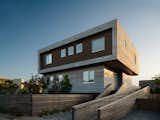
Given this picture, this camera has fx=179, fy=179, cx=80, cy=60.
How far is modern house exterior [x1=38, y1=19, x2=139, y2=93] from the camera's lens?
16.9 metres

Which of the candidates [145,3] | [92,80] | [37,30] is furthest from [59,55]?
[145,3]

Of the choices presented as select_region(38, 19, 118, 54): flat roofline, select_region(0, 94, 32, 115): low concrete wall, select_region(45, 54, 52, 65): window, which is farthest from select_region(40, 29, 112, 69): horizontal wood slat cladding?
select_region(0, 94, 32, 115): low concrete wall

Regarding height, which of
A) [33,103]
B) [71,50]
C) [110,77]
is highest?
[71,50]

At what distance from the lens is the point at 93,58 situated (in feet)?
59.5

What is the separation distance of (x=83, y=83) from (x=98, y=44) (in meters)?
4.72

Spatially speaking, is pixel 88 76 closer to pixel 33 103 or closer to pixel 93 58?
pixel 93 58

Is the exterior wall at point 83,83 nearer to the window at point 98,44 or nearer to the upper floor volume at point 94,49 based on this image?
the upper floor volume at point 94,49

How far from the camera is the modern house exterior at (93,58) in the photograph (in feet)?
55.4

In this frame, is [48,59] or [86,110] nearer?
[86,110]

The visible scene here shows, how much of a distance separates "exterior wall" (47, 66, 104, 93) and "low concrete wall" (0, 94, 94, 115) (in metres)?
4.24

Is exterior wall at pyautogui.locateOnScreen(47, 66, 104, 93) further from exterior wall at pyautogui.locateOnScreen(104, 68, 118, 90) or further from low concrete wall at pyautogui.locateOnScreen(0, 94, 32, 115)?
low concrete wall at pyautogui.locateOnScreen(0, 94, 32, 115)

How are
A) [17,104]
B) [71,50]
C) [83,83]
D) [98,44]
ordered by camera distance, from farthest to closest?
1. [71,50]
2. [83,83]
3. [98,44]
4. [17,104]

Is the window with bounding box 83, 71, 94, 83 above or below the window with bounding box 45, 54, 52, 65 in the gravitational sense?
below

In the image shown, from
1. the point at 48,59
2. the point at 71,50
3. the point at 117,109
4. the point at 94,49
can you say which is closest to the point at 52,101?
the point at 117,109
